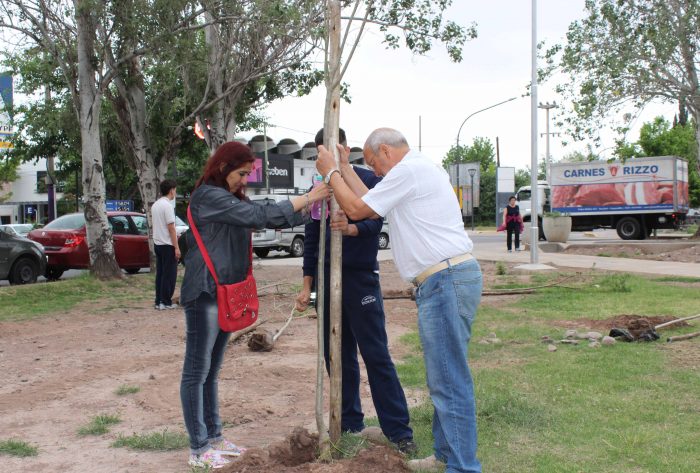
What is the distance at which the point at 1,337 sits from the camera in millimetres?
8906

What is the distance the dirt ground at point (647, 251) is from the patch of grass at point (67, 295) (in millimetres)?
14181

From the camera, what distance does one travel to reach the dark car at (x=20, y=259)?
15.0 metres

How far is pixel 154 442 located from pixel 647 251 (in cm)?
2140

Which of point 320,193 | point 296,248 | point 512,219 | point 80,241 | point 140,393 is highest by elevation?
point 320,193

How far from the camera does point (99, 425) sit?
198 inches

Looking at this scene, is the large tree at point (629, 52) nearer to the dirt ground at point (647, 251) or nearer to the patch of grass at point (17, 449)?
the dirt ground at point (647, 251)

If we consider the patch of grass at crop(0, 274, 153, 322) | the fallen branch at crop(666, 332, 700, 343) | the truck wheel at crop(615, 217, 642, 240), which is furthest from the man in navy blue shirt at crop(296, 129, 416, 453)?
the truck wheel at crop(615, 217, 642, 240)

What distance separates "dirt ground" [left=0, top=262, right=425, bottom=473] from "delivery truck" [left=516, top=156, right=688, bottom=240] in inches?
935

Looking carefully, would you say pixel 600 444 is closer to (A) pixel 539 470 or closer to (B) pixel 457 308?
(A) pixel 539 470

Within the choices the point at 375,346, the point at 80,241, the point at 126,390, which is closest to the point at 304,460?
the point at 375,346

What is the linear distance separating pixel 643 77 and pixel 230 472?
22.7m

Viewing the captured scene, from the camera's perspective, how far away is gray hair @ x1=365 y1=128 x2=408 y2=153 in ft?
13.1

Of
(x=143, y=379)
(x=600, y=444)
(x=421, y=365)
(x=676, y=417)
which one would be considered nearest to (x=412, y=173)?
(x=600, y=444)

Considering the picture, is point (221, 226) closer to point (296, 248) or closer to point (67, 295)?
point (67, 295)
